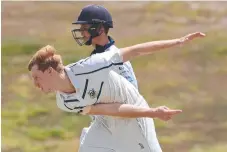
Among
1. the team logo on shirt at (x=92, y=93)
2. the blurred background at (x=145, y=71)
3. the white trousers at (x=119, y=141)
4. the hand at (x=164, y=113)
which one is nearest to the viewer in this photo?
the hand at (x=164, y=113)

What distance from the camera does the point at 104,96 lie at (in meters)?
6.01

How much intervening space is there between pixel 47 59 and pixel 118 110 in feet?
1.79

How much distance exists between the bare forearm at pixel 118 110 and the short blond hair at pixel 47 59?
346 millimetres

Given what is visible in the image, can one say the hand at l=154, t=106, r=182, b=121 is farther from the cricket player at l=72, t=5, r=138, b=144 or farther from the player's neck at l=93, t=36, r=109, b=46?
the player's neck at l=93, t=36, r=109, b=46

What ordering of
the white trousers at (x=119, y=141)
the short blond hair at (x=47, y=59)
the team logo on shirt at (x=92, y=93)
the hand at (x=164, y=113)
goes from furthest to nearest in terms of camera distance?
the white trousers at (x=119, y=141) → the team logo on shirt at (x=92, y=93) → the short blond hair at (x=47, y=59) → the hand at (x=164, y=113)

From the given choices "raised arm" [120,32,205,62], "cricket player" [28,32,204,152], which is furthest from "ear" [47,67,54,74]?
"raised arm" [120,32,205,62]

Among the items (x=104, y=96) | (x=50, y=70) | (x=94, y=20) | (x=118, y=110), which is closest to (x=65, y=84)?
(x=50, y=70)

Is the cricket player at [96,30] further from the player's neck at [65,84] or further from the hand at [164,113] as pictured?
the hand at [164,113]

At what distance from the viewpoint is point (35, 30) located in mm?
27766

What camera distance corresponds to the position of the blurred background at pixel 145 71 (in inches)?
595

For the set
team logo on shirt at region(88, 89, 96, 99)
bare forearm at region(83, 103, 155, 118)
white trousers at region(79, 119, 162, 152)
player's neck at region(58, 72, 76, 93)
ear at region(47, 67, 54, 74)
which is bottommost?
white trousers at region(79, 119, 162, 152)

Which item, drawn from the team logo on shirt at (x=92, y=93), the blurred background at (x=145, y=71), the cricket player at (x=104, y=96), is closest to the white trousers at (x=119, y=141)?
the cricket player at (x=104, y=96)

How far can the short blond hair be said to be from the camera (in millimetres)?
5844

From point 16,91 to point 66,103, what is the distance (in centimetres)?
1364
